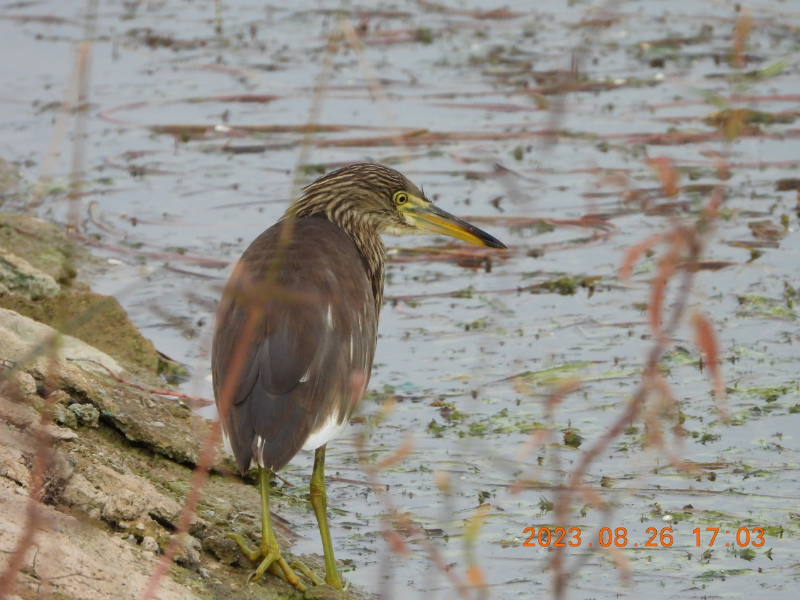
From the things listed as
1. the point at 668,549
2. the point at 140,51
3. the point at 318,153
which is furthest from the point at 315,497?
the point at 140,51

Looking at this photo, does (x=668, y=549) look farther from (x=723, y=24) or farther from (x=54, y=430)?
(x=723, y=24)

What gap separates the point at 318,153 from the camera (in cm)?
1003

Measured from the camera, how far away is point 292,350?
13.5ft

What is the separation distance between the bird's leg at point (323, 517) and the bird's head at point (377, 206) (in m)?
1.13

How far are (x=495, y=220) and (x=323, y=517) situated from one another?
4.17 metres

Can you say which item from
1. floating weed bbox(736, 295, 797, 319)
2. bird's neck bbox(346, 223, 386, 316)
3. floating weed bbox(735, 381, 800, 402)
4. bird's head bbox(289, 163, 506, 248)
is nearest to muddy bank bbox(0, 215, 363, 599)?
bird's neck bbox(346, 223, 386, 316)

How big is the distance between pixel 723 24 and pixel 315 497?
982 centimetres

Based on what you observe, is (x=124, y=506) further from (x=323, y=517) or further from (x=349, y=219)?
(x=349, y=219)

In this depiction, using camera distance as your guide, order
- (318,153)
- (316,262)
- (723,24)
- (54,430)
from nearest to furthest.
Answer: (54,430)
(316,262)
(318,153)
(723,24)

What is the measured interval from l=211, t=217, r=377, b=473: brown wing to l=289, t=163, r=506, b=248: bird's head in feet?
2.27

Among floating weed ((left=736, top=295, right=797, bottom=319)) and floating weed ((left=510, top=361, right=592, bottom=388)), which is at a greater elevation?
floating weed ((left=736, top=295, right=797, bottom=319))

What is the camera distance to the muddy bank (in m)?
3.37

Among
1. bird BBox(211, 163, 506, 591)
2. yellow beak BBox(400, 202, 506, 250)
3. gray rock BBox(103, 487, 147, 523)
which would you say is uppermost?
yellow beak BBox(400, 202, 506, 250)
